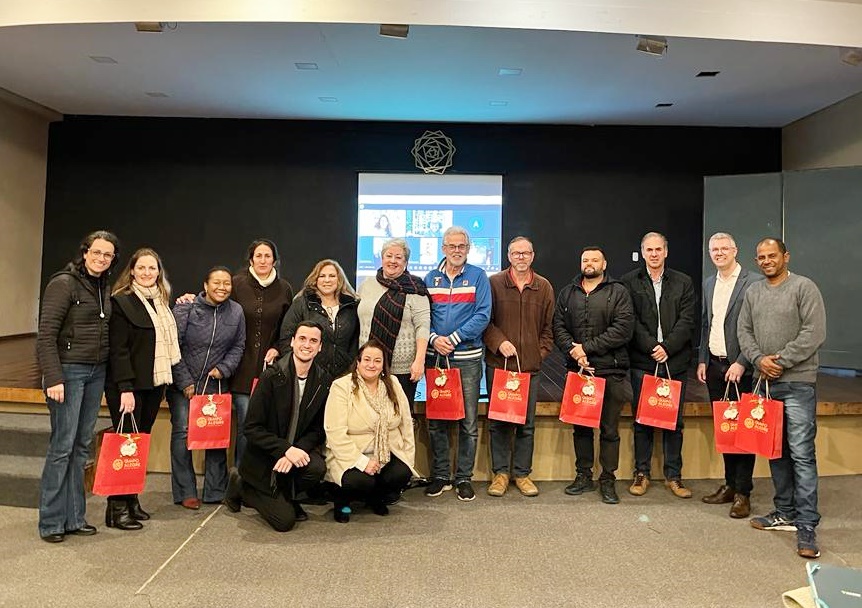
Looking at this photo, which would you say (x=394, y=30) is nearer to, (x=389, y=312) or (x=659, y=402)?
(x=389, y=312)

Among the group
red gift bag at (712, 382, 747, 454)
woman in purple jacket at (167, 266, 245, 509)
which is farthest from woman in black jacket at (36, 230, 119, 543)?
red gift bag at (712, 382, 747, 454)

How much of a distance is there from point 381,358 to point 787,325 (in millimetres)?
1899

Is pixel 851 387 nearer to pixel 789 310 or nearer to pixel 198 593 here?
pixel 789 310

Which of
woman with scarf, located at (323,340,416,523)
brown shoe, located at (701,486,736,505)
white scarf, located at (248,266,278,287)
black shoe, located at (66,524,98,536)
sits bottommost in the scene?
black shoe, located at (66,524,98,536)

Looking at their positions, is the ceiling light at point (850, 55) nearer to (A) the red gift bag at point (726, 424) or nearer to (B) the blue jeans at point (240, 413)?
(A) the red gift bag at point (726, 424)

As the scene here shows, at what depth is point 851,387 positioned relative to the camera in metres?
4.61

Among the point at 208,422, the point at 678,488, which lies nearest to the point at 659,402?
the point at 678,488

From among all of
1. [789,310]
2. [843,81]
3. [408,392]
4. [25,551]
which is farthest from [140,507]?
[843,81]

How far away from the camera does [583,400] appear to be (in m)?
3.09

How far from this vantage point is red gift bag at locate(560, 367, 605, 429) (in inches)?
120

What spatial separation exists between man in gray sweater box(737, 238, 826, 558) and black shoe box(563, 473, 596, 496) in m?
0.83

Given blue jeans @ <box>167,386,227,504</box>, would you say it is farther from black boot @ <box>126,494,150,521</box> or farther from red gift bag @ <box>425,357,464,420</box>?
red gift bag @ <box>425,357,464,420</box>

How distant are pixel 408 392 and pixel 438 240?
14.6 feet

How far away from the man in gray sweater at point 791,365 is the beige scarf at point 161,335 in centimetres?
279
